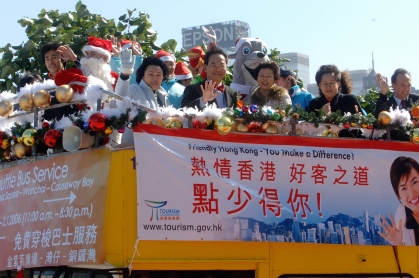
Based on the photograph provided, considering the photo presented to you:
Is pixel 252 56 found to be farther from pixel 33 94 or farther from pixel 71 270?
pixel 71 270

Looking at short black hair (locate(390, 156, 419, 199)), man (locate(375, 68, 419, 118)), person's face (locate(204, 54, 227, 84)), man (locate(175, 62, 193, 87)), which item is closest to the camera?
short black hair (locate(390, 156, 419, 199))

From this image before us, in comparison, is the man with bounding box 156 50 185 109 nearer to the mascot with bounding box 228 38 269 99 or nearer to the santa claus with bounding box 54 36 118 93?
the santa claus with bounding box 54 36 118 93

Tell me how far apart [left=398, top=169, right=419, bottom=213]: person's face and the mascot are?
2.78 m

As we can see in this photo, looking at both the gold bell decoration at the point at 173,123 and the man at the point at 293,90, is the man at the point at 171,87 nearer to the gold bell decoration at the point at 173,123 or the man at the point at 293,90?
the man at the point at 293,90

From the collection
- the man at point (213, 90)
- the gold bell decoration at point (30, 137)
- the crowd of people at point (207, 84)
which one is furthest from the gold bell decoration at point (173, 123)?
the gold bell decoration at point (30, 137)

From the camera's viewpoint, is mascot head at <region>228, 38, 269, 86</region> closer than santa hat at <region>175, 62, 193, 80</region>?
Yes

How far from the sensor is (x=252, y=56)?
379 inches

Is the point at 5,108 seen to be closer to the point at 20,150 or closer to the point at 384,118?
the point at 20,150

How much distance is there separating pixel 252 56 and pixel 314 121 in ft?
10.3

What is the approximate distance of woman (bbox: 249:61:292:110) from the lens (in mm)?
7793

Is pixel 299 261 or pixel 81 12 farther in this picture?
pixel 81 12

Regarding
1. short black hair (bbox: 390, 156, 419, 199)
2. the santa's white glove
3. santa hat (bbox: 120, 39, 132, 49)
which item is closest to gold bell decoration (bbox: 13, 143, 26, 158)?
the santa's white glove

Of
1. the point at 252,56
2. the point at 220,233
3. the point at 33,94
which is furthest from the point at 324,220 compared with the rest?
the point at 252,56

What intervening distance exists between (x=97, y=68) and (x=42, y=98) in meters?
1.42
